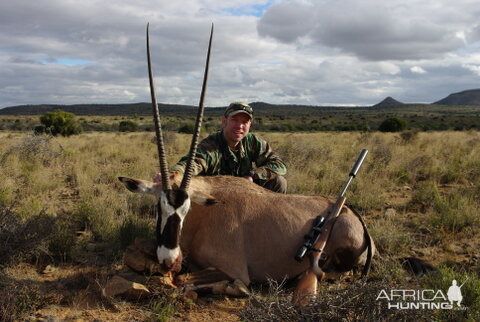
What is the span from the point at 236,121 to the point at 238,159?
2.38ft

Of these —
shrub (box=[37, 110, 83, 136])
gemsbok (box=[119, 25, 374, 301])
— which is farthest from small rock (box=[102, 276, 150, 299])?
shrub (box=[37, 110, 83, 136])

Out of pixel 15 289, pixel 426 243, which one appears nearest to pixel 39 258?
pixel 15 289

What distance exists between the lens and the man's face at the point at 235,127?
6305mm

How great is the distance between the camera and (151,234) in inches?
245

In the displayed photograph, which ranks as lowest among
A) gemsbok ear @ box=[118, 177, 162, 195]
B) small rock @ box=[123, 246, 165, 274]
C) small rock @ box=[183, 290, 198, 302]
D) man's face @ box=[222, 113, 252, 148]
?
small rock @ box=[183, 290, 198, 302]

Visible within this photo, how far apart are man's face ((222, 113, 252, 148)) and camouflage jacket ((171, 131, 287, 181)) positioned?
0.14 metres

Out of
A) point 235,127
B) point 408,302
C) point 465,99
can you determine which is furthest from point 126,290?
point 465,99

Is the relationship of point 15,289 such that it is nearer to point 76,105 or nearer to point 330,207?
point 330,207

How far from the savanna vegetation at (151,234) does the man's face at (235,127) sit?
193cm

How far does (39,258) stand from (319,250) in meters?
3.71

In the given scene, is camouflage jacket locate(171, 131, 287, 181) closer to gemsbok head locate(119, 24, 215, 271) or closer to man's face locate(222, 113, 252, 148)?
man's face locate(222, 113, 252, 148)

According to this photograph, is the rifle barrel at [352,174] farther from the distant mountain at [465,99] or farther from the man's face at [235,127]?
the distant mountain at [465,99]

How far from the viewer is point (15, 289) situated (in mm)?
4000

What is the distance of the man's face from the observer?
630cm
